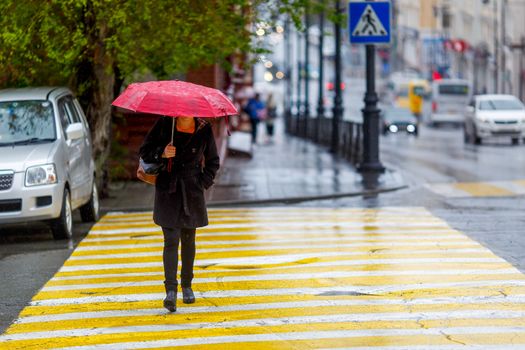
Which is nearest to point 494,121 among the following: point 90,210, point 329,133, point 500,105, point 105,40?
point 500,105

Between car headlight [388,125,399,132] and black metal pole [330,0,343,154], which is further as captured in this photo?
car headlight [388,125,399,132]

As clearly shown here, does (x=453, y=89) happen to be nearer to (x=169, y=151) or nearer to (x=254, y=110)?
(x=254, y=110)

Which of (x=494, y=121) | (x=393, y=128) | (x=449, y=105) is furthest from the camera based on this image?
(x=449, y=105)

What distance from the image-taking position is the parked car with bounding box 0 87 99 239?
595 inches

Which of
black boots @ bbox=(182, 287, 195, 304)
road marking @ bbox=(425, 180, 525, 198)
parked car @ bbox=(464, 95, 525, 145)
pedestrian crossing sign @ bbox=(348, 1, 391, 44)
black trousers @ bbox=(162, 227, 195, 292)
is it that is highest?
pedestrian crossing sign @ bbox=(348, 1, 391, 44)

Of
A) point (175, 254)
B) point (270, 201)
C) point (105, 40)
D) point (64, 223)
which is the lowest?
point (270, 201)

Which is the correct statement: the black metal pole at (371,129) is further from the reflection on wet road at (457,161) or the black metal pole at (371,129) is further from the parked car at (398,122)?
the parked car at (398,122)

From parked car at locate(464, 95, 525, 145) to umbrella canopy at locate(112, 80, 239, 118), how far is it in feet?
120

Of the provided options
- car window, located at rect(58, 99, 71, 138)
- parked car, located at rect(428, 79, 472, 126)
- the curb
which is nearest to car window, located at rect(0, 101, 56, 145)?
car window, located at rect(58, 99, 71, 138)

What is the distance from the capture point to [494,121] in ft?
152

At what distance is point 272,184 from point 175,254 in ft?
46.0

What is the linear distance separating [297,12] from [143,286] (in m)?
11.6

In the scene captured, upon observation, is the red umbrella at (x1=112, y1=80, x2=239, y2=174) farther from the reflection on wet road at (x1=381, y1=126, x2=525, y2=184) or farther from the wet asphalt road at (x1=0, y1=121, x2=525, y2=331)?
the reflection on wet road at (x1=381, y1=126, x2=525, y2=184)

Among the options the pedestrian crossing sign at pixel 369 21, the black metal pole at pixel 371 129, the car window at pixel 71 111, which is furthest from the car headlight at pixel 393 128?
the car window at pixel 71 111
